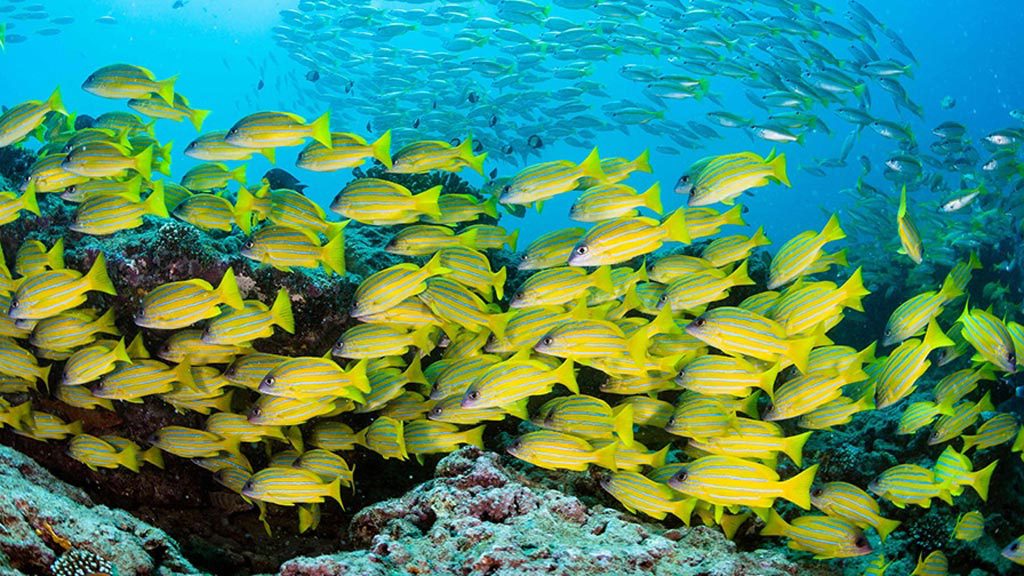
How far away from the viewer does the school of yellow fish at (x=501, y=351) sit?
4.00 m

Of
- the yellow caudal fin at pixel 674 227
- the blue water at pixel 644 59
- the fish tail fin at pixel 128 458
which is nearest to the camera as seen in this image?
the yellow caudal fin at pixel 674 227

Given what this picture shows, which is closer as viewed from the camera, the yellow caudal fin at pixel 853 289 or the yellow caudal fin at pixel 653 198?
the yellow caudal fin at pixel 853 289

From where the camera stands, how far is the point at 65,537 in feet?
9.18

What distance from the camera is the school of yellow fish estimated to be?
13.1 ft

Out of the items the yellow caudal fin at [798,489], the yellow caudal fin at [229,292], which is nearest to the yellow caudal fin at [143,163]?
the yellow caudal fin at [229,292]

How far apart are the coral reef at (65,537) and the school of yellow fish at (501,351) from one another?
0.79m

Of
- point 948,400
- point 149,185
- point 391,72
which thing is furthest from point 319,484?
point 391,72

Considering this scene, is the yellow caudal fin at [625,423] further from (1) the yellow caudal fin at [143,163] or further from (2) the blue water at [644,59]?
(2) the blue water at [644,59]

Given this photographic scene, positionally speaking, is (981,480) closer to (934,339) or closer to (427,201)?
(934,339)

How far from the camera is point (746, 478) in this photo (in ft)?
11.5

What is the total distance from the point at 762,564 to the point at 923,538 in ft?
10.5

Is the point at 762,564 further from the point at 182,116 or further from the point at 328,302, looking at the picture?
the point at 182,116

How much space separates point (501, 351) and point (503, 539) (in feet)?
6.34

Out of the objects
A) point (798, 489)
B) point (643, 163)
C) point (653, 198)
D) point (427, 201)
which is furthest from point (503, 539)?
point (643, 163)
